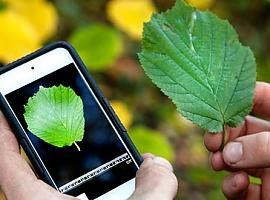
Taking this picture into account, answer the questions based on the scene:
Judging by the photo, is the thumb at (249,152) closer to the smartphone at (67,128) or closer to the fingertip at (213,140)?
the fingertip at (213,140)

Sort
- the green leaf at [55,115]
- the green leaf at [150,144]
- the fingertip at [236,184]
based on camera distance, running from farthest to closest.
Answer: the green leaf at [150,144] < the fingertip at [236,184] < the green leaf at [55,115]

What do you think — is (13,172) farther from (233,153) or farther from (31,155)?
(233,153)

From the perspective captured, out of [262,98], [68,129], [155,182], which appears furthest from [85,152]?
[262,98]

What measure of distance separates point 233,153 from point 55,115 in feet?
0.84

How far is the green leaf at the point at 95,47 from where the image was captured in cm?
130

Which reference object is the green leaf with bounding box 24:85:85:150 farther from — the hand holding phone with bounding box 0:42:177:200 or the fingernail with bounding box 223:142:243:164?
the fingernail with bounding box 223:142:243:164

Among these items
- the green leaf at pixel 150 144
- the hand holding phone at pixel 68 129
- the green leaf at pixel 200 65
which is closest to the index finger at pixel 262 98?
the green leaf at pixel 200 65

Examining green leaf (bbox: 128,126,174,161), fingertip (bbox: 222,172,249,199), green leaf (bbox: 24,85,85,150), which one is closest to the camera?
green leaf (bbox: 24,85,85,150)

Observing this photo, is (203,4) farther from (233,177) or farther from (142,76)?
(233,177)

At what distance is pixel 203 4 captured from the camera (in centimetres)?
169

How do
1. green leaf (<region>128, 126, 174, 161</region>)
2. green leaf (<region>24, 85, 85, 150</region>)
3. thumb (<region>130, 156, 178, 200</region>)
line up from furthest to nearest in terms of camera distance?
green leaf (<region>128, 126, 174, 161</region>), green leaf (<region>24, 85, 85, 150</region>), thumb (<region>130, 156, 178, 200</region>)

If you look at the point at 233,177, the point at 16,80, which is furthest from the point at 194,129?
the point at 16,80

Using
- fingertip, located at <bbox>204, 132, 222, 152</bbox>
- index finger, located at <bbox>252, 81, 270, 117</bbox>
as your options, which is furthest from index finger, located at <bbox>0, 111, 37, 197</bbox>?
index finger, located at <bbox>252, 81, 270, 117</bbox>

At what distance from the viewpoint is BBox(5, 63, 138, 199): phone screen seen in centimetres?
84
